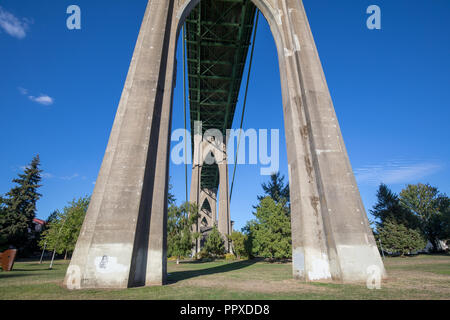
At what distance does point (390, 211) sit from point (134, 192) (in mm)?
40485

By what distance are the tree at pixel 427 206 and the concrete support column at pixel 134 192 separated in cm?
4331

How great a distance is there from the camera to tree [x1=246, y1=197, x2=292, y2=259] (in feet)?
78.3

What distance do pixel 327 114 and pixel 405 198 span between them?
41.3m

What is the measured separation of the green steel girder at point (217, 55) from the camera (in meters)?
22.1

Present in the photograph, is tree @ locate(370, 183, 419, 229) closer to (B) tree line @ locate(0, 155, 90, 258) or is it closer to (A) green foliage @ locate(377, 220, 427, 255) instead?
(A) green foliage @ locate(377, 220, 427, 255)

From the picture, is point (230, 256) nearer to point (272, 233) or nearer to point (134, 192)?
point (272, 233)

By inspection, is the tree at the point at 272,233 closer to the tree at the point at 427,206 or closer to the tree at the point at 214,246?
the tree at the point at 214,246

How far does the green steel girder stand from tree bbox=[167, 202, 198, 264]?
52.4ft

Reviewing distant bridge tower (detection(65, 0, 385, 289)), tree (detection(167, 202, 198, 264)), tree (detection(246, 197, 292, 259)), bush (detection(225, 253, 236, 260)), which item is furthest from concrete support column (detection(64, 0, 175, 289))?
bush (detection(225, 253, 236, 260))

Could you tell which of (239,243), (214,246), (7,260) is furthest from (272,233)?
(7,260)

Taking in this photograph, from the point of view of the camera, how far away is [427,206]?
123ft

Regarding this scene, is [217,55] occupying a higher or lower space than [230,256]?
higher
